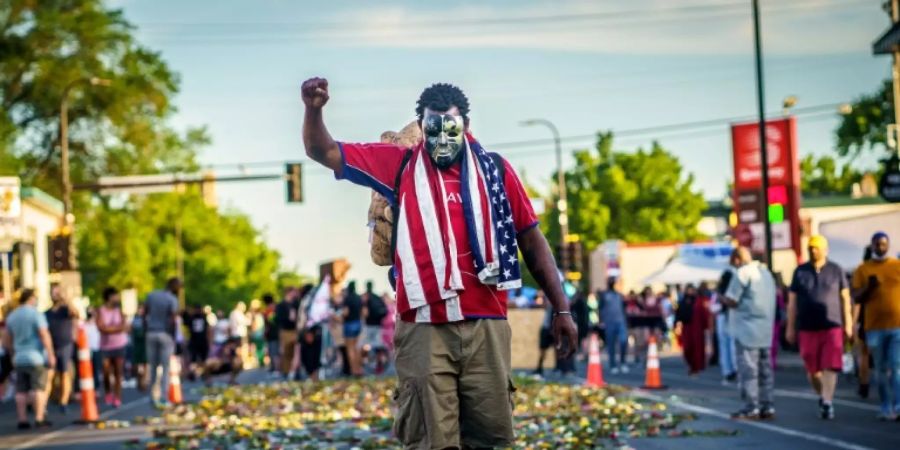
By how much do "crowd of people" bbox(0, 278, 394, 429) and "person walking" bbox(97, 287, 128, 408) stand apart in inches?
0.5

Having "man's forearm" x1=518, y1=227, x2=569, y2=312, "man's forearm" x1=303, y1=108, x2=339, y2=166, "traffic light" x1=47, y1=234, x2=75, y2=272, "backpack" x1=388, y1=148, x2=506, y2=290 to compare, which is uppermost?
"traffic light" x1=47, y1=234, x2=75, y2=272

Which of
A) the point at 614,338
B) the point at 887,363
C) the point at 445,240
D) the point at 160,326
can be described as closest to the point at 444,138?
the point at 445,240

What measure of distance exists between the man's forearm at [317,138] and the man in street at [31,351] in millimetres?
13859

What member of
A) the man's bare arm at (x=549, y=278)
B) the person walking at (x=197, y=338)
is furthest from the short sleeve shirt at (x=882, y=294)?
the person walking at (x=197, y=338)

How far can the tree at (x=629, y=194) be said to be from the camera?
88125 mm

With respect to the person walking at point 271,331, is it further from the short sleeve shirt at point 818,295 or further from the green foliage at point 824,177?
the green foliage at point 824,177

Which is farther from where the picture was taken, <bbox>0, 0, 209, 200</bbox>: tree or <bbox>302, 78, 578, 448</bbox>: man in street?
<bbox>0, 0, 209, 200</bbox>: tree

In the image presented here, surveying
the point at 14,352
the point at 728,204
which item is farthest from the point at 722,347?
the point at 728,204

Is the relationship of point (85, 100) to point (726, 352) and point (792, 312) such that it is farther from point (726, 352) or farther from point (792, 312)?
point (792, 312)

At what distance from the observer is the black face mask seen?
21.8 feet

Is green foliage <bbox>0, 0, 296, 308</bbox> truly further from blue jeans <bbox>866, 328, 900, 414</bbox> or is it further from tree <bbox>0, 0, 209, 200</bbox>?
blue jeans <bbox>866, 328, 900, 414</bbox>

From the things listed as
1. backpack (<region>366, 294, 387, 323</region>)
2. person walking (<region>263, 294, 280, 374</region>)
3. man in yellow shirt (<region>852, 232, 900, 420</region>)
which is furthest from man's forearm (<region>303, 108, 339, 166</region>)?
person walking (<region>263, 294, 280, 374</region>)

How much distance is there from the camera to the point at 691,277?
1836 inches

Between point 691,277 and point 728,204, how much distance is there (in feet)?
294
